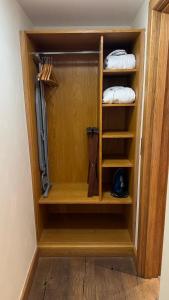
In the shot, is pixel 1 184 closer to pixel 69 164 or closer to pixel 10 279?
pixel 10 279

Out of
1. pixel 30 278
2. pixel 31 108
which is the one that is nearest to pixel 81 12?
pixel 31 108

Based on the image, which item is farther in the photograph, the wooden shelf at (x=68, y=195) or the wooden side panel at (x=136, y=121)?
the wooden shelf at (x=68, y=195)

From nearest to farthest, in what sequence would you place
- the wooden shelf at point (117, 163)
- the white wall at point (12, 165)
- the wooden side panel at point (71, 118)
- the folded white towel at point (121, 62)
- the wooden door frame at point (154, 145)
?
the white wall at point (12, 165) < the wooden door frame at point (154, 145) < the folded white towel at point (121, 62) < the wooden shelf at point (117, 163) < the wooden side panel at point (71, 118)

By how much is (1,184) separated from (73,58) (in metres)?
1.49

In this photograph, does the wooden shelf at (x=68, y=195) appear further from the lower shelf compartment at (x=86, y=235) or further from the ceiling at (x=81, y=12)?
the ceiling at (x=81, y=12)

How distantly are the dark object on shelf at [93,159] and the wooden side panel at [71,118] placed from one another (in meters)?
0.33

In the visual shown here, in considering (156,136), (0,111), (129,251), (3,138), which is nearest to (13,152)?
(3,138)

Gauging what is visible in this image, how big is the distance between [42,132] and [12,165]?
0.64m

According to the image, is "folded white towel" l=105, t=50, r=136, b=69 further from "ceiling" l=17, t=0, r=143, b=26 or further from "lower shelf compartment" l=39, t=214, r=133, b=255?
"lower shelf compartment" l=39, t=214, r=133, b=255

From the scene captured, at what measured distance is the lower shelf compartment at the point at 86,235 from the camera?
2066 mm

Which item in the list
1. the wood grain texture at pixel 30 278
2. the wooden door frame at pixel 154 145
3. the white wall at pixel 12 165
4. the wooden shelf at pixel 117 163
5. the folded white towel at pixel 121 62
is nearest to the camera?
the white wall at pixel 12 165

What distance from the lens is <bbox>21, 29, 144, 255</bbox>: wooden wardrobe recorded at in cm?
181

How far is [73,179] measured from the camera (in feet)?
8.05

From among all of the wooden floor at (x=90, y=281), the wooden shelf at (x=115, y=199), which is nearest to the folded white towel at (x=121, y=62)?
the wooden shelf at (x=115, y=199)
